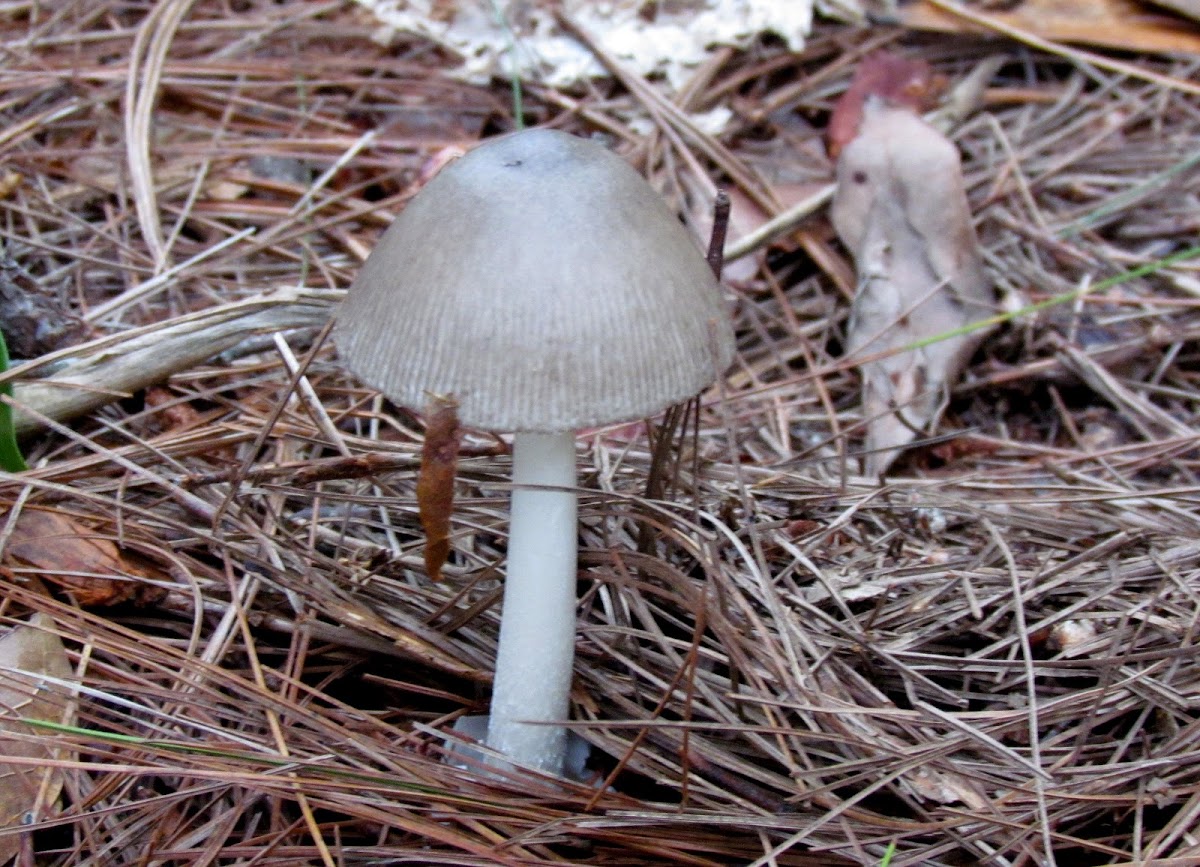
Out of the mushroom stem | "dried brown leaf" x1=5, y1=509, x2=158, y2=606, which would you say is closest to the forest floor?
"dried brown leaf" x1=5, y1=509, x2=158, y2=606

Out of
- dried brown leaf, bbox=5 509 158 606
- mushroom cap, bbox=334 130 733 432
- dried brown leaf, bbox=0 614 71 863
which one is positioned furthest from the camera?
dried brown leaf, bbox=5 509 158 606

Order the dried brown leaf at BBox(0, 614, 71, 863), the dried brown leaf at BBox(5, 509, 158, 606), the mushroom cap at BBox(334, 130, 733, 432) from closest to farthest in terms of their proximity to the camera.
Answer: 1. the mushroom cap at BBox(334, 130, 733, 432)
2. the dried brown leaf at BBox(0, 614, 71, 863)
3. the dried brown leaf at BBox(5, 509, 158, 606)

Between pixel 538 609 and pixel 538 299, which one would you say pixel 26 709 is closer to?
pixel 538 609

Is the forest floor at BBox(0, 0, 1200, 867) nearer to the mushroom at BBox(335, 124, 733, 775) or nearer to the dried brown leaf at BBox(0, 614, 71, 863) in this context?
the dried brown leaf at BBox(0, 614, 71, 863)

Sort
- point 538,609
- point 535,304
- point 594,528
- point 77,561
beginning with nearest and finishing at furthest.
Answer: point 535,304 → point 538,609 → point 77,561 → point 594,528

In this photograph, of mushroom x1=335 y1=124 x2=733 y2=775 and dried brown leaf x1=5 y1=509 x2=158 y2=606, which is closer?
mushroom x1=335 y1=124 x2=733 y2=775

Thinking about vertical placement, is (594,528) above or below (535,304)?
below

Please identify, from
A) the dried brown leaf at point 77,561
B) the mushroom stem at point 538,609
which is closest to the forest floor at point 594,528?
the dried brown leaf at point 77,561

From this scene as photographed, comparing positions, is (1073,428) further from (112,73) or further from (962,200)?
(112,73)

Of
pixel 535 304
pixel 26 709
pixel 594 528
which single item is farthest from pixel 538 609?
pixel 26 709
